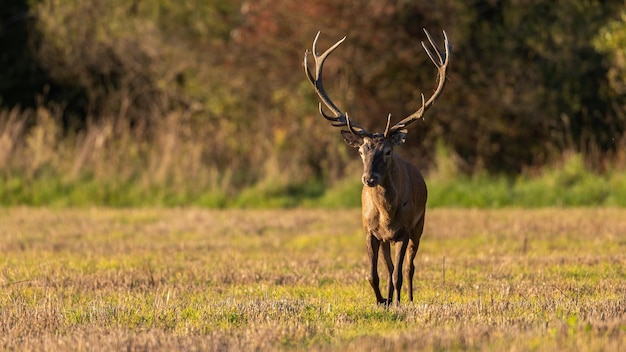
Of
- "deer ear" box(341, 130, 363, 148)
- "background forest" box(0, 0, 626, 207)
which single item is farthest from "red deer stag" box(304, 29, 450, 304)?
"background forest" box(0, 0, 626, 207)

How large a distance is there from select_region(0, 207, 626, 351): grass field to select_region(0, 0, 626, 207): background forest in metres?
2.45

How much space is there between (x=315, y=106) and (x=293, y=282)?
12.3 meters

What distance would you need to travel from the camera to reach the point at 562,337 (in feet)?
23.7

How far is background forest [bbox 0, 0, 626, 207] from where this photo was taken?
70.9 feet

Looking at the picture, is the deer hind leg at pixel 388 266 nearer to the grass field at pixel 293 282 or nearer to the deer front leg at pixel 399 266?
the deer front leg at pixel 399 266

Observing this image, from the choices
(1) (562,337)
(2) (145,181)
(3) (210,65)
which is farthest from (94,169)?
(1) (562,337)

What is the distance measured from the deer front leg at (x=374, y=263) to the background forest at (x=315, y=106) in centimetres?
1026

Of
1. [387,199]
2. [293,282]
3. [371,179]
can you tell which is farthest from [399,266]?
[293,282]

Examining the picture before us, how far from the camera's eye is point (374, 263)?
33.6 feet

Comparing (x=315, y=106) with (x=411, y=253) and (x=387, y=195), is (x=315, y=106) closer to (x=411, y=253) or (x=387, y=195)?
(x=411, y=253)

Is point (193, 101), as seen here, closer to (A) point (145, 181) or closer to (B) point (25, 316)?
(A) point (145, 181)

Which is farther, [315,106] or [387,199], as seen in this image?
[315,106]

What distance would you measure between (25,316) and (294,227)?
8.68 m

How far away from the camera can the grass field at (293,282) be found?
757 centimetres
